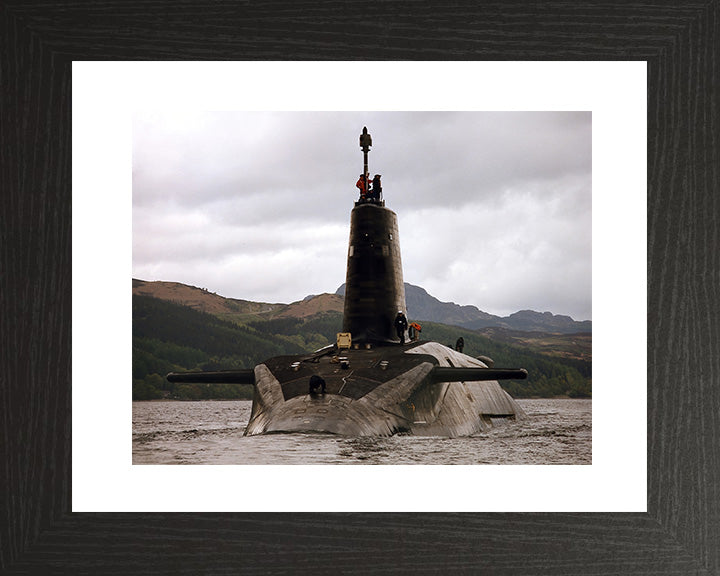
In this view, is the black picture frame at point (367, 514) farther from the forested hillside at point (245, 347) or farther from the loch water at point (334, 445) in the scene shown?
the forested hillside at point (245, 347)

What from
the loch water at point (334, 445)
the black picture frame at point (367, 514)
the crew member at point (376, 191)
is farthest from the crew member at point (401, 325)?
the black picture frame at point (367, 514)

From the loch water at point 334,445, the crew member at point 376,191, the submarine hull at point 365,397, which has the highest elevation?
the crew member at point 376,191

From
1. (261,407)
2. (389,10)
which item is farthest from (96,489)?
(389,10)

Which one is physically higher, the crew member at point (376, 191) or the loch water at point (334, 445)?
the crew member at point (376, 191)

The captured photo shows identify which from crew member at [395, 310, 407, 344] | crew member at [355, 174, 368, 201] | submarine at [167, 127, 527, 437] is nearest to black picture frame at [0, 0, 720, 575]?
submarine at [167, 127, 527, 437]

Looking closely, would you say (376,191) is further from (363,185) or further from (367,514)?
(367,514)

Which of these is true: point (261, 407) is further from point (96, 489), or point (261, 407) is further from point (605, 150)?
point (605, 150)

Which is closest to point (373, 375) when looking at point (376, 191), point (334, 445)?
point (334, 445)
